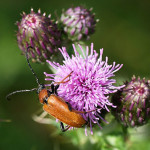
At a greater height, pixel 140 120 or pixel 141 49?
pixel 141 49

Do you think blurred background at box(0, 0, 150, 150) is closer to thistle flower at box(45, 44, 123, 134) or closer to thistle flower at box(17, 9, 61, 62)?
thistle flower at box(17, 9, 61, 62)

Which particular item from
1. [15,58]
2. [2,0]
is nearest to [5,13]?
[2,0]

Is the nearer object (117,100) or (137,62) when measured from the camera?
(117,100)

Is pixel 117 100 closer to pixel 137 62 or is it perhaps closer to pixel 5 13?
pixel 137 62

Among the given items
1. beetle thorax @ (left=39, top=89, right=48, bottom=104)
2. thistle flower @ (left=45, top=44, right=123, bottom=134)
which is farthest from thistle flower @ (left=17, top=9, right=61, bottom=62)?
beetle thorax @ (left=39, top=89, right=48, bottom=104)

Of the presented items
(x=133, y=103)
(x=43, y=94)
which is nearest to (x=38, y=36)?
(x=43, y=94)

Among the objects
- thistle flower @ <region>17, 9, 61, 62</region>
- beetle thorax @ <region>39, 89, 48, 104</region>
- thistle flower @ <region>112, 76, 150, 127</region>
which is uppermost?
thistle flower @ <region>17, 9, 61, 62</region>
